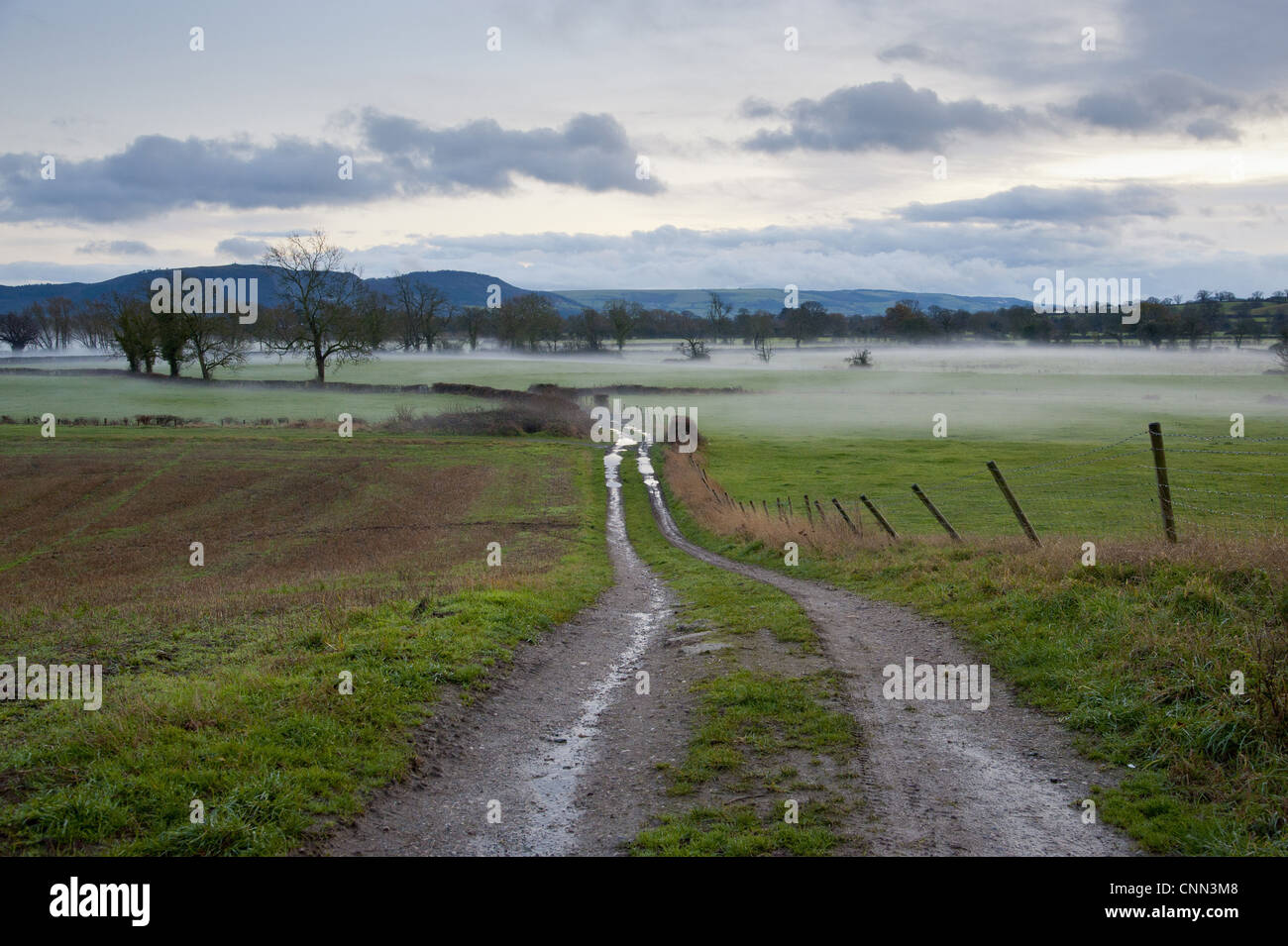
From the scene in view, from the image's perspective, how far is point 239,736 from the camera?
818 cm

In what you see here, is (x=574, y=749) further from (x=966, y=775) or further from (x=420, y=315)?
(x=420, y=315)

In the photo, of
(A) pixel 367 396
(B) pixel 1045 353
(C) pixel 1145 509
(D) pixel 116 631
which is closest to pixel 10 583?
(D) pixel 116 631

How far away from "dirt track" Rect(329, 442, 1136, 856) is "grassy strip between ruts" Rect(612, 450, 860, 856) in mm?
247

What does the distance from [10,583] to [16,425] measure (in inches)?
2018

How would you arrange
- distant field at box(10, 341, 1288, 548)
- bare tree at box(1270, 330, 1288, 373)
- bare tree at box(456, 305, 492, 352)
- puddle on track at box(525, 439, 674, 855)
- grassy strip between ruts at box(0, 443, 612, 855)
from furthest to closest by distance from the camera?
bare tree at box(456, 305, 492, 352) → bare tree at box(1270, 330, 1288, 373) → distant field at box(10, 341, 1288, 548) → puddle on track at box(525, 439, 674, 855) → grassy strip between ruts at box(0, 443, 612, 855)

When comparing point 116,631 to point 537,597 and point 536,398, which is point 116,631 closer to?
point 537,597

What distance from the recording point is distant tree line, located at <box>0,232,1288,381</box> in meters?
95.5

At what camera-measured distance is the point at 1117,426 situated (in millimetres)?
73375

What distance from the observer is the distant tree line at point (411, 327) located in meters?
95.5
